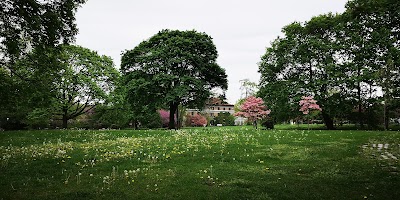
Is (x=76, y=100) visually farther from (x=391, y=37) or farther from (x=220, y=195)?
(x=391, y=37)

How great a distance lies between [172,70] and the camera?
3856 centimetres

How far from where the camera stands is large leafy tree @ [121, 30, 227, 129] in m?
36.6

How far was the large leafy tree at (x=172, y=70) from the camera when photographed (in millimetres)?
36594

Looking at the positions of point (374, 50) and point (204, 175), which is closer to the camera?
point (204, 175)

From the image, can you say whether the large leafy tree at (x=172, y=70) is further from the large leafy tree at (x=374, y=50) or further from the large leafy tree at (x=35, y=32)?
the large leafy tree at (x=35, y=32)

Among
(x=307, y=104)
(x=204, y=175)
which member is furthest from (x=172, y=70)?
(x=204, y=175)

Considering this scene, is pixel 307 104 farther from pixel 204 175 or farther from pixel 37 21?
pixel 37 21

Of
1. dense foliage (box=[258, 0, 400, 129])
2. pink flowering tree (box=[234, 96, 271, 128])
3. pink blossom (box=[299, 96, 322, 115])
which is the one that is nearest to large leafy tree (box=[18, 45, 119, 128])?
pink flowering tree (box=[234, 96, 271, 128])

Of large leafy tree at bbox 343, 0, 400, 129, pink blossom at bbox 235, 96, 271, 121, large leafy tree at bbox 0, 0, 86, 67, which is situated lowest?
pink blossom at bbox 235, 96, 271, 121

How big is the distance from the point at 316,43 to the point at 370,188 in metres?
35.1

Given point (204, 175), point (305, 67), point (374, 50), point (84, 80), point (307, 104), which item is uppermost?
point (374, 50)

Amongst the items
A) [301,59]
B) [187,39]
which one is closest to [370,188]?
[187,39]

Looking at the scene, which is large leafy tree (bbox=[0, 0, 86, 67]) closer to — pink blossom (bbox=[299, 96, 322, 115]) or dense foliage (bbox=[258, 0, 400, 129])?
pink blossom (bbox=[299, 96, 322, 115])

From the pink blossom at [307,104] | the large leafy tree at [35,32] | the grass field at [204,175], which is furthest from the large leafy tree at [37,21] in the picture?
the pink blossom at [307,104]
